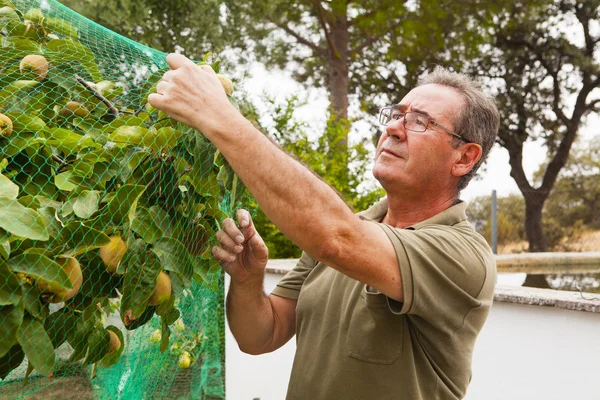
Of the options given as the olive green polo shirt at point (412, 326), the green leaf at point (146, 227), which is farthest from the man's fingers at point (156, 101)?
the olive green polo shirt at point (412, 326)

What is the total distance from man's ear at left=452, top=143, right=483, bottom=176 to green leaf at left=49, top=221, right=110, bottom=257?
1257 mm

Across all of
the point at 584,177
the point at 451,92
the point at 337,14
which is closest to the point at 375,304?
the point at 451,92

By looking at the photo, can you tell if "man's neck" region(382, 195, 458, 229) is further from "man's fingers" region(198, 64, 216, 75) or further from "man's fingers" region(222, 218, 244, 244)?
"man's fingers" region(198, 64, 216, 75)

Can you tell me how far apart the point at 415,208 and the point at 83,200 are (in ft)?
3.97

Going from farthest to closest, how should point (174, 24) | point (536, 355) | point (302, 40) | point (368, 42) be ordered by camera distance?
point (302, 40) < point (368, 42) < point (174, 24) < point (536, 355)

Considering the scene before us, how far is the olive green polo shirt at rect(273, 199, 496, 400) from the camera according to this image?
1.64m

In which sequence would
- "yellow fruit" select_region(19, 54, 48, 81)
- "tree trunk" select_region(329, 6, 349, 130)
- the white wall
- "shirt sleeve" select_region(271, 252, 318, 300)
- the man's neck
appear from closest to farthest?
1. "yellow fruit" select_region(19, 54, 48, 81)
2. the man's neck
3. "shirt sleeve" select_region(271, 252, 318, 300)
4. the white wall
5. "tree trunk" select_region(329, 6, 349, 130)

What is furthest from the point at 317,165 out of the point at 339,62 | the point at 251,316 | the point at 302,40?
the point at 302,40

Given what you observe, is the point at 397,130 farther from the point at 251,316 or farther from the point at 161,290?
the point at 161,290

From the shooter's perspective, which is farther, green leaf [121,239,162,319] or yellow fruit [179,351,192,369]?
yellow fruit [179,351,192,369]

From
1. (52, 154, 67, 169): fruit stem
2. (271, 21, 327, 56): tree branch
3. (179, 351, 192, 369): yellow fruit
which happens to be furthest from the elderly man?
(271, 21, 327, 56): tree branch

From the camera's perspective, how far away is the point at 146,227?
1.25 meters

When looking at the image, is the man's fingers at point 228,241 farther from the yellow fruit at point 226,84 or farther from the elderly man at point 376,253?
the yellow fruit at point 226,84

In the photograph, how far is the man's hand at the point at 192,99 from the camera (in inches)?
50.4
